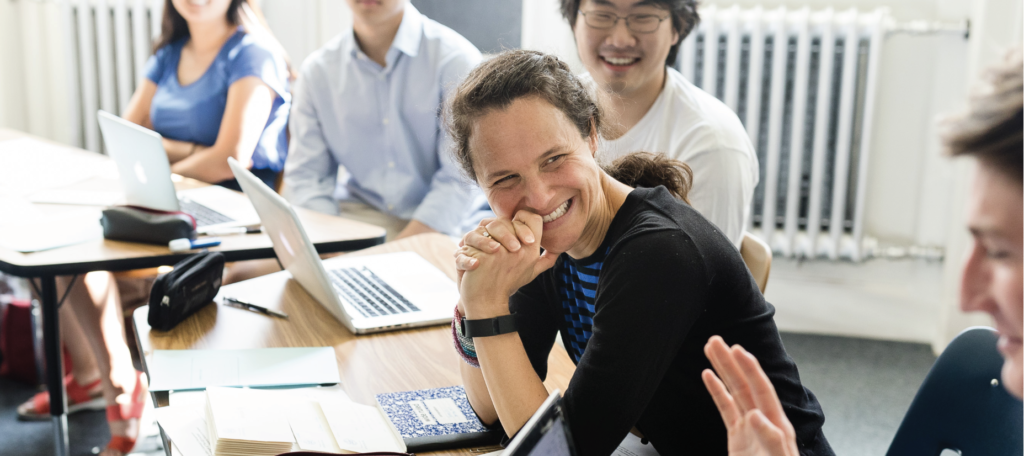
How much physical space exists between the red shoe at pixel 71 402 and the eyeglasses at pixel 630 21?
1.73 metres

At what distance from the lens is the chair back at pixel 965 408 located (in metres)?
1.00

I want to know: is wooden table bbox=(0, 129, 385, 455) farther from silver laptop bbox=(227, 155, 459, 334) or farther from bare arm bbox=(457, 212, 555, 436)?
bare arm bbox=(457, 212, 555, 436)

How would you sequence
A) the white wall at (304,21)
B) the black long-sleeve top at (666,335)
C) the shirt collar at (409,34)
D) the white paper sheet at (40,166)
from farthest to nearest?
the white wall at (304,21) → the shirt collar at (409,34) → the white paper sheet at (40,166) → the black long-sleeve top at (666,335)

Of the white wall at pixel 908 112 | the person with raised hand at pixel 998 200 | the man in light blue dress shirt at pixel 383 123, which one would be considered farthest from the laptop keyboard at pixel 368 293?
the white wall at pixel 908 112

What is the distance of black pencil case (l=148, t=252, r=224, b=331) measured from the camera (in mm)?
1346

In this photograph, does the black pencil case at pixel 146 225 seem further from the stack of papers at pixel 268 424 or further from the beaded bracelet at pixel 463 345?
the beaded bracelet at pixel 463 345

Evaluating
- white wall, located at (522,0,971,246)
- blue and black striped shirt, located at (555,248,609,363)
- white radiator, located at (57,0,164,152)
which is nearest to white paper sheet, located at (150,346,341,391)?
blue and black striped shirt, located at (555,248,609,363)

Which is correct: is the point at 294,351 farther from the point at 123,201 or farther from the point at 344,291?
the point at 123,201

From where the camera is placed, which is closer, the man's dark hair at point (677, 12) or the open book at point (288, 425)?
the open book at point (288, 425)

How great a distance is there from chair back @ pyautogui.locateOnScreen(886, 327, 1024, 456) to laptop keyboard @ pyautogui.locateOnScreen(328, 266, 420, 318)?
0.80 metres

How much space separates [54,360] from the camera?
1776mm

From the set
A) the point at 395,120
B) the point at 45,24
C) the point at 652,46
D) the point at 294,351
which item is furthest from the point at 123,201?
the point at 45,24

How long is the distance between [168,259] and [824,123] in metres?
2.25

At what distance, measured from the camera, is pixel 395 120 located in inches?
96.4
